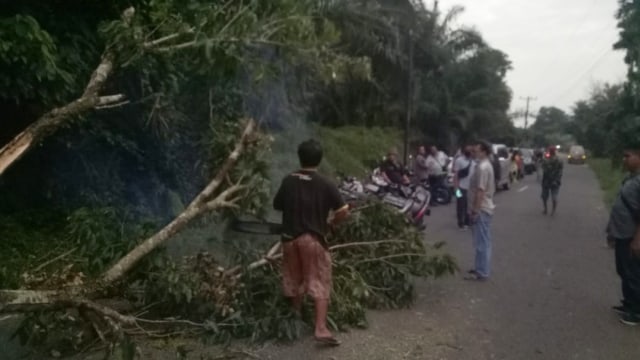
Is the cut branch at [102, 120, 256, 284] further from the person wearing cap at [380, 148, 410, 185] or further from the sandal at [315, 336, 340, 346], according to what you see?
the person wearing cap at [380, 148, 410, 185]

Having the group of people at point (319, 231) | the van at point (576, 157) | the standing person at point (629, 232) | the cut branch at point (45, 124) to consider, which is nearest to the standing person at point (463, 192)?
the group of people at point (319, 231)

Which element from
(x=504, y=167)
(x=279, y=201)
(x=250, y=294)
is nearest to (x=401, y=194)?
(x=250, y=294)

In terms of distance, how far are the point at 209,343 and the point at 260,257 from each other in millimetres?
1196

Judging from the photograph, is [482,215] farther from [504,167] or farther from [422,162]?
[504,167]

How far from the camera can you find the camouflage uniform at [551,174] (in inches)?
A: 624

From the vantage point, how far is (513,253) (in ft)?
36.9

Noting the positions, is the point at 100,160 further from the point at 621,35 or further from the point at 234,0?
the point at 621,35

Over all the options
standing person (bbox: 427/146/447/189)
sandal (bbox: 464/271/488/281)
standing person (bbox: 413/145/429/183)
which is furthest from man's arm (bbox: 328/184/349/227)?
standing person (bbox: 427/146/447/189)

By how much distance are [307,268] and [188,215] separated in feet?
3.46

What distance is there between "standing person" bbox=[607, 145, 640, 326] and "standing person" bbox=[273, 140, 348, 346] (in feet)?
9.22

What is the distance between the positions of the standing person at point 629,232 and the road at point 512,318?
0.73 ft

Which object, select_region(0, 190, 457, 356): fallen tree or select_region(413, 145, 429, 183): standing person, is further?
select_region(413, 145, 429, 183): standing person

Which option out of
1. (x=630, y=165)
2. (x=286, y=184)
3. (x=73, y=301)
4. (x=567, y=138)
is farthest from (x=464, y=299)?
(x=567, y=138)

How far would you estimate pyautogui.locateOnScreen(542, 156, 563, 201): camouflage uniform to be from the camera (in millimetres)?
15844
